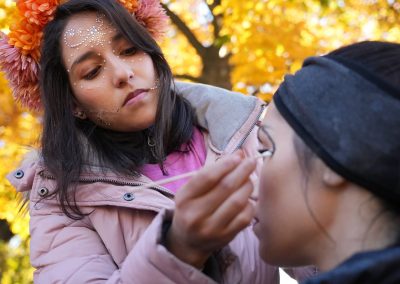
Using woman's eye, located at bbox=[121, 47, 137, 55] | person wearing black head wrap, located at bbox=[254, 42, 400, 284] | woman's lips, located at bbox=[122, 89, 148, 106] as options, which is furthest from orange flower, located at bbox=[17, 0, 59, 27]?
person wearing black head wrap, located at bbox=[254, 42, 400, 284]

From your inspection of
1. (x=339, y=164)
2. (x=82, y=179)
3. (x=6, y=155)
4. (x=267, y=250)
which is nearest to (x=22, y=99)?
(x=82, y=179)

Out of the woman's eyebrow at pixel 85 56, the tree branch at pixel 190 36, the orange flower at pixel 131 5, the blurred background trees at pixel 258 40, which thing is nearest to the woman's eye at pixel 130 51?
the woman's eyebrow at pixel 85 56

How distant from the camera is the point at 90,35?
1.87m

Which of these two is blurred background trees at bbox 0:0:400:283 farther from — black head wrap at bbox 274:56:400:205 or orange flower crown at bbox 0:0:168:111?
black head wrap at bbox 274:56:400:205

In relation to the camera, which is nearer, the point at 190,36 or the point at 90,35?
the point at 90,35

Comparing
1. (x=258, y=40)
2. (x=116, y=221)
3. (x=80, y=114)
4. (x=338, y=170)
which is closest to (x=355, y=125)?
(x=338, y=170)

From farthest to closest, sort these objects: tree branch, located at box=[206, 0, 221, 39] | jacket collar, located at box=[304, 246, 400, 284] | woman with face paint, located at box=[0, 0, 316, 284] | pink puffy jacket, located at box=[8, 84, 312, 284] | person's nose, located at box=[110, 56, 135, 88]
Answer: tree branch, located at box=[206, 0, 221, 39] → person's nose, located at box=[110, 56, 135, 88] → woman with face paint, located at box=[0, 0, 316, 284] → pink puffy jacket, located at box=[8, 84, 312, 284] → jacket collar, located at box=[304, 246, 400, 284]

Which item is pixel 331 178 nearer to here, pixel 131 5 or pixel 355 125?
pixel 355 125

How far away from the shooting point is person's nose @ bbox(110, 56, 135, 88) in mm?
1789

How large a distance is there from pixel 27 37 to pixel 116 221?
886 millimetres

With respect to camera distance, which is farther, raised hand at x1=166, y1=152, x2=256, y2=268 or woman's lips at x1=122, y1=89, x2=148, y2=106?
woman's lips at x1=122, y1=89, x2=148, y2=106

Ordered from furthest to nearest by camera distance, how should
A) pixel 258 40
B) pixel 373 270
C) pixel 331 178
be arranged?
pixel 258 40
pixel 331 178
pixel 373 270

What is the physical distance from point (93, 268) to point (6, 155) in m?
3.32

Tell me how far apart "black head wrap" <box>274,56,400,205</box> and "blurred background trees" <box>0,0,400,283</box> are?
341 centimetres
